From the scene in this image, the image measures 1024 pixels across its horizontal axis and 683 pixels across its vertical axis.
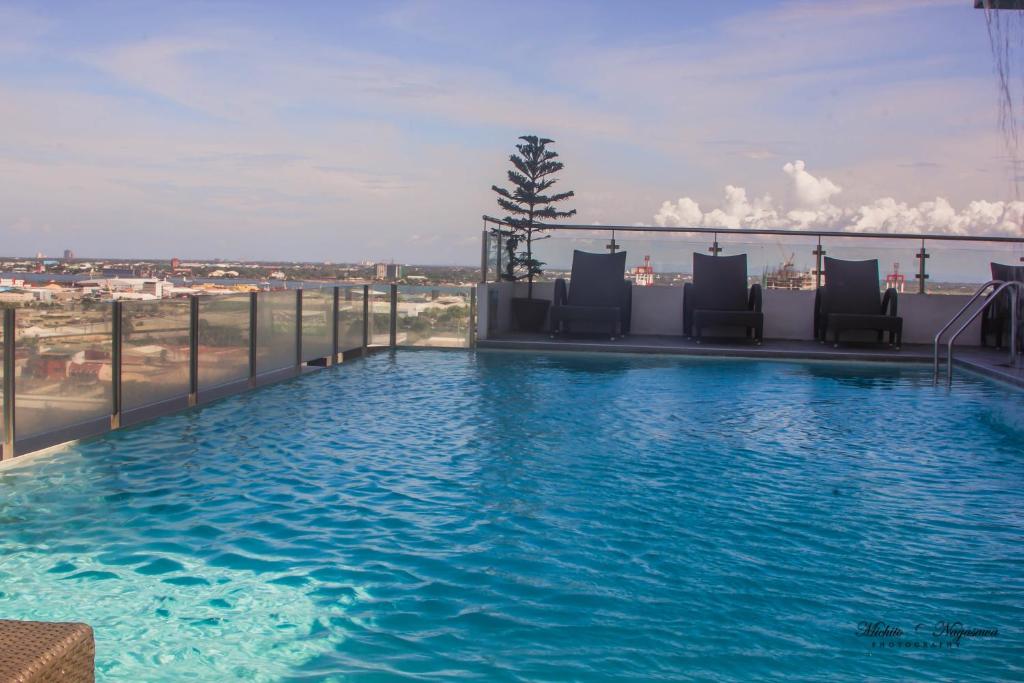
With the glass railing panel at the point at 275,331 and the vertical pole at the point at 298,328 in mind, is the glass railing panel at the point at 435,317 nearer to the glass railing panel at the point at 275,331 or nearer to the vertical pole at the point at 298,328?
the vertical pole at the point at 298,328

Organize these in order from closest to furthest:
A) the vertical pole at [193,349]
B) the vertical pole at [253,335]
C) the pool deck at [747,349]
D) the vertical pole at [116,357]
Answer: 1. the vertical pole at [116,357]
2. the vertical pole at [193,349]
3. the vertical pole at [253,335]
4. the pool deck at [747,349]

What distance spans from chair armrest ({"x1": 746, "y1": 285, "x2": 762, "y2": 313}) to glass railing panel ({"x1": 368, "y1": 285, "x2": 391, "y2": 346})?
4719mm

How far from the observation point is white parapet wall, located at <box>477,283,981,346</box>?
1189cm

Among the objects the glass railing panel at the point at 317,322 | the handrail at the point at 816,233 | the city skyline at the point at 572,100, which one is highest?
the city skyline at the point at 572,100

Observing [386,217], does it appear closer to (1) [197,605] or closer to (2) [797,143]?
(2) [797,143]

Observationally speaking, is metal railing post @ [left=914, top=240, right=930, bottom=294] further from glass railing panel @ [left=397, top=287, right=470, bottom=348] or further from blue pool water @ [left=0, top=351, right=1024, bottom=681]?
glass railing panel @ [left=397, top=287, right=470, bottom=348]

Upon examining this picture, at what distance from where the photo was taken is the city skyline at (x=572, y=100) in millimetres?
14297

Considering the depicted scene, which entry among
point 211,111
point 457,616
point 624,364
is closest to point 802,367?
point 624,364

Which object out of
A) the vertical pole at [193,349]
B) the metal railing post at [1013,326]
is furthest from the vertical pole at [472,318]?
the metal railing post at [1013,326]

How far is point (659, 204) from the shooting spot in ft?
68.6

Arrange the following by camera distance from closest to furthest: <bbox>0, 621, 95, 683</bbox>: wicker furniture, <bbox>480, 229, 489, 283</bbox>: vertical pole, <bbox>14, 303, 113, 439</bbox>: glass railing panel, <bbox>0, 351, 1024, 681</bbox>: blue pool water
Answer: <bbox>0, 621, 95, 683</bbox>: wicker furniture < <bbox>0, 351, 1024, 681</bbox>: blue pool water < <bbox>14, 303, 113, 439</bbox>: glass railing panel < <bbox>480, 229, 489, 283</bbox>: vertical pole

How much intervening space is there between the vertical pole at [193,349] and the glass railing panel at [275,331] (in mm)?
1022

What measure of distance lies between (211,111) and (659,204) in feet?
40.1

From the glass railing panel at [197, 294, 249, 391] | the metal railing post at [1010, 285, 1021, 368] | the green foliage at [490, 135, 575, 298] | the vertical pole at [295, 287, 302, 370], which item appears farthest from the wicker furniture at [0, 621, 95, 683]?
the green foliage at [490, 135, 575, 298]
